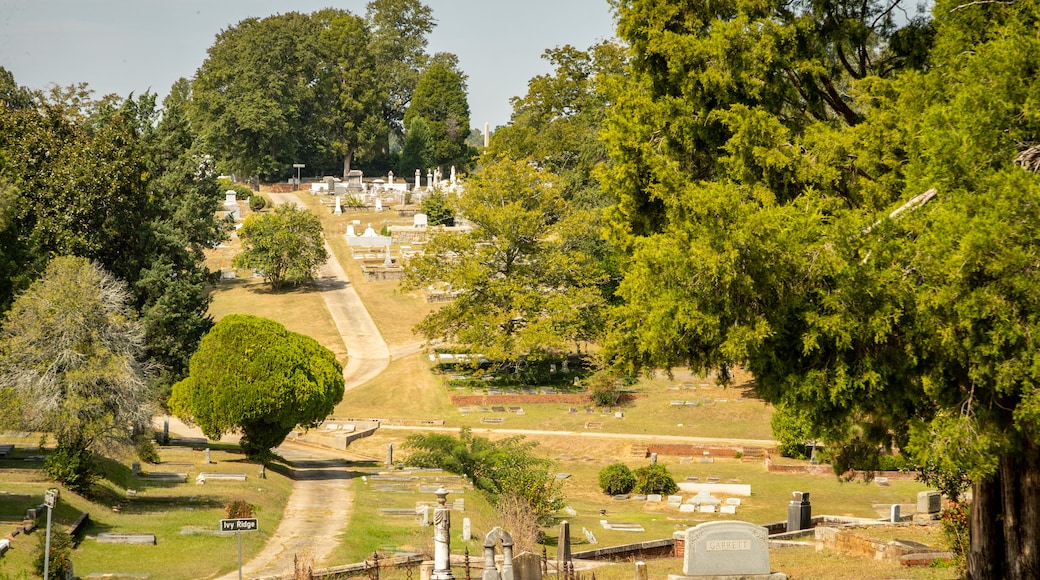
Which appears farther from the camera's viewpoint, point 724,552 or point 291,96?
point 291,96

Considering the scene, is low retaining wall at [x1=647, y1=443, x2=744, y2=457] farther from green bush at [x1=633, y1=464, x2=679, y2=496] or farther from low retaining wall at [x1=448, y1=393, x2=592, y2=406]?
low retaining wall at [x1=448, y1=393, x2=592, y2=406]

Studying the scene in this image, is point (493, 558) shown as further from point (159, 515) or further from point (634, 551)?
point (159, 515)

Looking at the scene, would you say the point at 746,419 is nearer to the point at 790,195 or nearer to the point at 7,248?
the point at 790,195

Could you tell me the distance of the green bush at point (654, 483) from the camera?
36938mm

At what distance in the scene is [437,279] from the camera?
55719mm

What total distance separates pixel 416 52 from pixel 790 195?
11750cm

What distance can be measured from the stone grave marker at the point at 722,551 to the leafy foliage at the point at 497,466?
27.3 ft

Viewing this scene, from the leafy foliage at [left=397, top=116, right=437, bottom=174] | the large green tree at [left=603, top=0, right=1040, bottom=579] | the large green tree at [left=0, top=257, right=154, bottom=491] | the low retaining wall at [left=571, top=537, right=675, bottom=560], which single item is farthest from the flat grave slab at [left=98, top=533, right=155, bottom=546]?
Result: the leafy foliage at [left=397, top=116, right=437, bottom=174]

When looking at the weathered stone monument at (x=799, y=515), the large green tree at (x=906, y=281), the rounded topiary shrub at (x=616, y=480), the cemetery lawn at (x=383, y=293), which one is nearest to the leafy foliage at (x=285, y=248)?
the cemetery lawn at (x=383, y=293)

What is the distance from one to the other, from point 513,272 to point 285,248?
17.6m

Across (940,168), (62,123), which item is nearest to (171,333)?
(62,123)

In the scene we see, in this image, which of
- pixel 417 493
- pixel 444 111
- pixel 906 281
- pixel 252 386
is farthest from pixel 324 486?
pixel 444 111

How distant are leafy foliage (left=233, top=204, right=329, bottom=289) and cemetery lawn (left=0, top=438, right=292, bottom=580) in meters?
33.2

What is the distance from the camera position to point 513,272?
5619 cm
